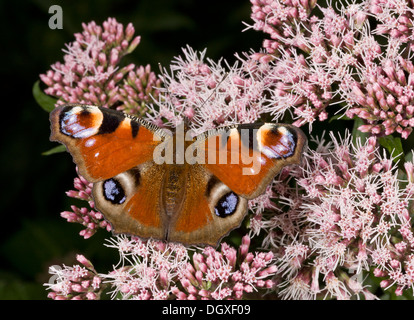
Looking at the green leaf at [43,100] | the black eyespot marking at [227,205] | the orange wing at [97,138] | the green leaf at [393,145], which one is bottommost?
the black eyespot marking at [227,205]

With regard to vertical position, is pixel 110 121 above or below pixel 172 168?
above

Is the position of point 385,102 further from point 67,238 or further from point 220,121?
point 67,238

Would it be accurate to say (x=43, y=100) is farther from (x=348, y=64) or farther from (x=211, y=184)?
(x=348, y=64)

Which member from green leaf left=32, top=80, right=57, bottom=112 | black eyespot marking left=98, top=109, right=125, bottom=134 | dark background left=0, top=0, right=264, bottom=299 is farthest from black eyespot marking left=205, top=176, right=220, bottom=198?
dark background left=0, top=0, right=264, bottom=299

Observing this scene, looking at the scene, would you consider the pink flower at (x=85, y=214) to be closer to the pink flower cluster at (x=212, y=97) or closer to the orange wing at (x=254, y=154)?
the pink flower cluster at (x=212, y=97)

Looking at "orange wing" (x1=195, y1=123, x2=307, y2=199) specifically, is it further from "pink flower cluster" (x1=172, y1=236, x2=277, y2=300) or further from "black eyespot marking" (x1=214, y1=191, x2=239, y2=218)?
"pink flower cluster" (x1=172, y1=236, x2=277, y2=300)

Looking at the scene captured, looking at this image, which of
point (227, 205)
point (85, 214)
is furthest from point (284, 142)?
point (85, 214)

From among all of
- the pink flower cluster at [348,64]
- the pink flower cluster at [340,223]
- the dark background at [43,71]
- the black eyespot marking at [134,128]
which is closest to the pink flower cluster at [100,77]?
the black eyespot marking at [134,128]
